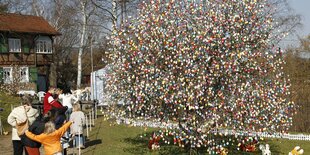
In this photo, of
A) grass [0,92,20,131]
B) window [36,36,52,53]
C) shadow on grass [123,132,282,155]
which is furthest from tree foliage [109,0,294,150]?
window [36,36,52,53]

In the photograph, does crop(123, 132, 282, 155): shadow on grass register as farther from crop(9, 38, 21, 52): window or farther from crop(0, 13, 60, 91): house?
crop(9, 38, 21, 52): window

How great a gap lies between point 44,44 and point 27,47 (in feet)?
7.18

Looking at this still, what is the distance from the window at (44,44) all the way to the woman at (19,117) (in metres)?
34.0

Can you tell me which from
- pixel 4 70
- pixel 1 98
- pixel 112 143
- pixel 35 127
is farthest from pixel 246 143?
pixel 4 70

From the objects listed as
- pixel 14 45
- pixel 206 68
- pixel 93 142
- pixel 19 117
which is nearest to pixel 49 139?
pixel 19 117

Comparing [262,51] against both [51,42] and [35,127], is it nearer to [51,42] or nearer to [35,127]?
[35,127]

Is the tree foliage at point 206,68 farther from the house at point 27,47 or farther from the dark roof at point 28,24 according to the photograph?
the dark roof at point 28,24

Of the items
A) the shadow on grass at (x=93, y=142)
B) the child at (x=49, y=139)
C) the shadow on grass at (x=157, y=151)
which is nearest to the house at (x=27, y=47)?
the shadow on grass at (x=93, y=142)

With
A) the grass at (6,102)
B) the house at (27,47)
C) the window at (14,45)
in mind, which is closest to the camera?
the grass at (6,102)

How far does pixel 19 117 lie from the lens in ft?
30.5

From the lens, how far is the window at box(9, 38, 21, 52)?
39.9m

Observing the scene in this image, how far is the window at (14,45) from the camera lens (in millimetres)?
39869

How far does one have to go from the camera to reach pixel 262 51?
10.8m

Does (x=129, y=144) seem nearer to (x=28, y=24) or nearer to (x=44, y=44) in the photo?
(x=44, y=44)
